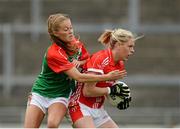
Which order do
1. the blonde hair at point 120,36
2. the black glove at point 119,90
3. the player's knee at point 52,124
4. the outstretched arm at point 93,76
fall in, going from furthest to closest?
the black glove at point 119,90
the blonde hair at point 120,36
the player's knee at point 52,124
the outstretched arm at point 93,76

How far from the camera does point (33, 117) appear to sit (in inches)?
302

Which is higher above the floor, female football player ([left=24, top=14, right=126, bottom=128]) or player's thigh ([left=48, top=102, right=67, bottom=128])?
female football player ([left=24, top=14, right=126, bottom=128])

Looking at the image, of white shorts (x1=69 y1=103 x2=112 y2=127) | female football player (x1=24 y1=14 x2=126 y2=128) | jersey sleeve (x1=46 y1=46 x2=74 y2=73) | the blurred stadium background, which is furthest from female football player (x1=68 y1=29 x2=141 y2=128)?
the blurred stadium background

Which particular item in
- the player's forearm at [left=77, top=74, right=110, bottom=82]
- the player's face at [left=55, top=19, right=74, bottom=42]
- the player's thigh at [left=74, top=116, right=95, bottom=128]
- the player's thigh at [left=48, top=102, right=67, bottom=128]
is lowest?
the player's thigh at [left=74, top=116, right=95, bottom=128]

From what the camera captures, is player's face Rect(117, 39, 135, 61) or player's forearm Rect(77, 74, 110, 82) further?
player's face Rect(117, 39, 135, 61)

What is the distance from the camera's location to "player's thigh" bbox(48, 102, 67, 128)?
7.57 metres

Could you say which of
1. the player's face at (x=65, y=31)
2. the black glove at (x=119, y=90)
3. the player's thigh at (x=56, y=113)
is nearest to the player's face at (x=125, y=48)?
the black glove at (x=119, y=90)

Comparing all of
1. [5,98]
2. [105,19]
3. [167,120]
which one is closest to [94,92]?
[167,120]

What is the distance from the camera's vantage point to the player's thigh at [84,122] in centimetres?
765

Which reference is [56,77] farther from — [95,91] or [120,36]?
[120,36]

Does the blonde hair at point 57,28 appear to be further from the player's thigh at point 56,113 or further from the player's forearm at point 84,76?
the player's thigh at point 56,113

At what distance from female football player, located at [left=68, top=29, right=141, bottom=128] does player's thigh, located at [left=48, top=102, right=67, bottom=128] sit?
0.14m

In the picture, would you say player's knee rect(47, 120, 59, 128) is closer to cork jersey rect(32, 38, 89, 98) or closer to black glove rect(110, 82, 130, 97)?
cork jersey rect(32, 38, 89, 98)

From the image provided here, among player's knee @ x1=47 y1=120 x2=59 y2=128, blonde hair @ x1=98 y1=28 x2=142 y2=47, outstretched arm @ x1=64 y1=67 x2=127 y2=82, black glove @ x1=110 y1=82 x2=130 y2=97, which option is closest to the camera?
outstretched arm @ x1=64 y1=67 x2=127 y2=82
